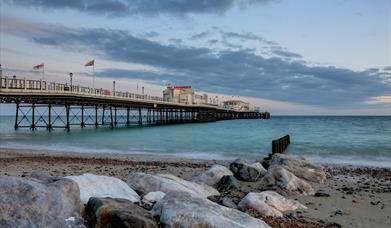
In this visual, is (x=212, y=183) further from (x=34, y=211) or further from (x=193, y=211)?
(x=34, y=211)

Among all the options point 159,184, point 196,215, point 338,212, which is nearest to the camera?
point 196,215

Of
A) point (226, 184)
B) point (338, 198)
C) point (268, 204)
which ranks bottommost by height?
point (338, 198)

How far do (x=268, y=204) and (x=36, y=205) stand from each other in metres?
4.50

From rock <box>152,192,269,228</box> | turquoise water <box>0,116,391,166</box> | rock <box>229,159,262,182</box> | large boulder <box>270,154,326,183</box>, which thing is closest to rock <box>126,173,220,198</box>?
Answer: rock <box>152,192,269,228</box>

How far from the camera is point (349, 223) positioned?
23.2 ft

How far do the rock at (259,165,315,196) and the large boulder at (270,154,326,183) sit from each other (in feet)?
6.26

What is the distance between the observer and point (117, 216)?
4.74m

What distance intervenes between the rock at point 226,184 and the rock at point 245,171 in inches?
→ 62.2

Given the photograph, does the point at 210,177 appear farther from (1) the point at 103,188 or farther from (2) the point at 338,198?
(1) the point at 103,188

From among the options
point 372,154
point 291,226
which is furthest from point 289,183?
point 372,154

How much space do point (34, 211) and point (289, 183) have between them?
22.9 feet

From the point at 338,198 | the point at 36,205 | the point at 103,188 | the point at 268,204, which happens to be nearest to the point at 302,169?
the point at 338,198

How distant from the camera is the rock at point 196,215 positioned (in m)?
4.77

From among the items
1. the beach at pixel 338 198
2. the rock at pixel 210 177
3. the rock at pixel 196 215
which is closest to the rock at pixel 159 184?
the beach at pixel 338 198
